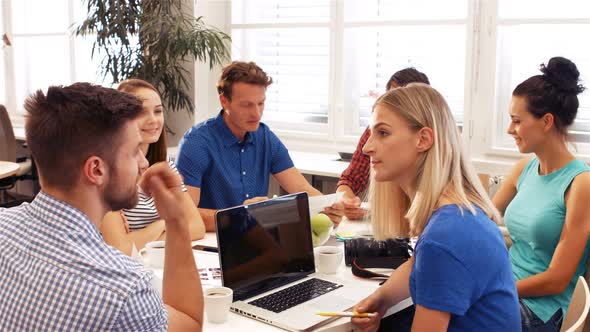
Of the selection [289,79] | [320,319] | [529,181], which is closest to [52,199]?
[320,319]

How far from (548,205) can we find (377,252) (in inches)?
24.5

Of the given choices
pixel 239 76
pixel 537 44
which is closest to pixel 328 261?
pixel 239 76

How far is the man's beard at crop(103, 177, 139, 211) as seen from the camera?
49.9 inches

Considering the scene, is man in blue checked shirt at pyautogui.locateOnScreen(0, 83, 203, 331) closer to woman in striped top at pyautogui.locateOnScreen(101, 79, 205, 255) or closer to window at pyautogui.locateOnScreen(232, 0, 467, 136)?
woman in striped top at pyautogui.locateOnScreen(101, 79, 205, 255)

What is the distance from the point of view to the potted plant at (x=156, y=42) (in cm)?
475

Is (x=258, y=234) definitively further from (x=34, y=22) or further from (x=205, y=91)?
(x=34, y=22)

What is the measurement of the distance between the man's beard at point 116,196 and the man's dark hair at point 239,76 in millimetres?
1756

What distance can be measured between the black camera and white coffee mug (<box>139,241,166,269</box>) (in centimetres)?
58

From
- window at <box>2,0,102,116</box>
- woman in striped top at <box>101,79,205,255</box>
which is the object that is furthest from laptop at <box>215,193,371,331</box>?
window at <box>2,0,102,116</box>

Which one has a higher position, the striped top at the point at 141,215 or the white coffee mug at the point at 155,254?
the striped top at the point at 141,215

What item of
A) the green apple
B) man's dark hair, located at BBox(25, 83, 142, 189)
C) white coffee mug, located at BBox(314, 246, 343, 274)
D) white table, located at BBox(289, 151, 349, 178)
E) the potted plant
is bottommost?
white table, located at BBox(289, 151, 349, 178)

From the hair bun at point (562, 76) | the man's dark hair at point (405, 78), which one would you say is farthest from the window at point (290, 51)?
the hair bun at point (562, 76)

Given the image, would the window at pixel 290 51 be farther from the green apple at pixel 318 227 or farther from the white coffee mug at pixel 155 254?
the white coffee mug at pixel 155 254

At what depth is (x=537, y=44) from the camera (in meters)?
4.07
